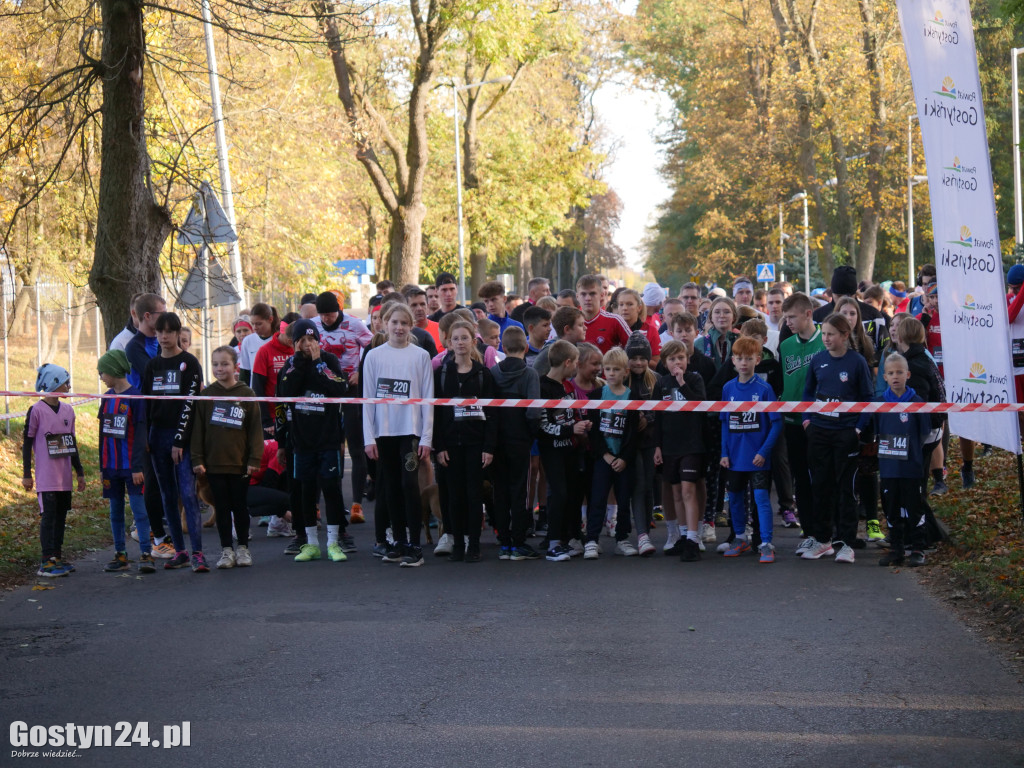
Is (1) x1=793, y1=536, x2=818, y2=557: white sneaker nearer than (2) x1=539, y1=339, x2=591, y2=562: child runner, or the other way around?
(1) x1=793, y1=536, x2=818, y2=557: white sneaker

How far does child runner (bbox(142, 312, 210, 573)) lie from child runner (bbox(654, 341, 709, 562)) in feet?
12.9

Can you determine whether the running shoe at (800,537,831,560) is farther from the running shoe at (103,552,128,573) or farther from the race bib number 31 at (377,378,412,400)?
the running shoe at (103,552,128,573)

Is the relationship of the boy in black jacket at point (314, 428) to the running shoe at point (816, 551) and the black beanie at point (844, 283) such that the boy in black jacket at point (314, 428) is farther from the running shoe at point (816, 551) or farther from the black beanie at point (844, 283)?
the black beanie at point (844, 283)

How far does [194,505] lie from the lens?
10242 mm

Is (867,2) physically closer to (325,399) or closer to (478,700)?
(325,399)

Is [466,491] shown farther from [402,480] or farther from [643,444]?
[643,444]

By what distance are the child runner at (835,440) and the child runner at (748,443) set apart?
342 millimetres

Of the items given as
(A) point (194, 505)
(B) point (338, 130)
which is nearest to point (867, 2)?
(B) point (338, 130)

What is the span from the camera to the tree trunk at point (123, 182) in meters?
13.0

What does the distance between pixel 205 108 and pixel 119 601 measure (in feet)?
64.8

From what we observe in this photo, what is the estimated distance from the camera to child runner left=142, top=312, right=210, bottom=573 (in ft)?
33.7

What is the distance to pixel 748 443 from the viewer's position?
10023 mm

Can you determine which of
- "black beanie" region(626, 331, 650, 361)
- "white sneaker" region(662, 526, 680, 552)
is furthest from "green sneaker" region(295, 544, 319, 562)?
"black beanie" region(626, 331, 650, 361)

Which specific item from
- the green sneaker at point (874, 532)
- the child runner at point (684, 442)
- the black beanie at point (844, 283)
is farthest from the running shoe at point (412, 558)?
the black beanie at point (844, 283)
